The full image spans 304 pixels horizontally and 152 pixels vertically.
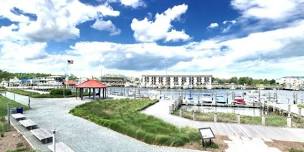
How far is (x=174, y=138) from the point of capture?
15.9 meters

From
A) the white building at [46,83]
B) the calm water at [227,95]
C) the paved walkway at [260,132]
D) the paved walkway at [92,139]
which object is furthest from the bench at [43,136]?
the white building at [46,83]

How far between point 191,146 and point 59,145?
6076 millimetres

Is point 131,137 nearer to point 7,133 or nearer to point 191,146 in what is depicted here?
point 191,146

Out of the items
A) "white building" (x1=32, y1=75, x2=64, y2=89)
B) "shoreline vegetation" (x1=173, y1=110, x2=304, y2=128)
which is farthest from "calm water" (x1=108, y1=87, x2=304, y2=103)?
"shoreline vegetation" (x1=173, y1=110, x2=304, y2=128)

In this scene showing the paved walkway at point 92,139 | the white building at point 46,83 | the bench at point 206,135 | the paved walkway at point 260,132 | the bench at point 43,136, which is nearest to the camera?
the paved walkway at point 92,139

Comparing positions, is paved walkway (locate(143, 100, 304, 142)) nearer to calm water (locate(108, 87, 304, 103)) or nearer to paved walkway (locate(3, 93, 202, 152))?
paved walkway (locate(3, 93, 202, 152))

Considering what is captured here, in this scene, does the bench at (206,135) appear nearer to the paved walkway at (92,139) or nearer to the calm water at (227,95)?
the paved walkway at (92,139)

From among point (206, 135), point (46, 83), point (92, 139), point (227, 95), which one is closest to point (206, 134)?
point (206, 135)

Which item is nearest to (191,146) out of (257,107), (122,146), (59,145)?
(122,146)

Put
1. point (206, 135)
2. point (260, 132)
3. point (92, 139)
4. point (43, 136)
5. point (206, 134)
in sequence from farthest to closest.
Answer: point (260, 132)
point (92, 139)
point (43, 136)
point (206, 134)
point (206, 135)

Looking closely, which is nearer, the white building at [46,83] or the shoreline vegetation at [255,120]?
the shoreline vegetation at [255,120]

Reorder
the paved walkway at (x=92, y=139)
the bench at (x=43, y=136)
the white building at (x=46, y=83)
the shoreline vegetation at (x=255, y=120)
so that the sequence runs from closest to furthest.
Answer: the paved walkway at (x=92, y=139) → the bench at (x=43, y=136) → the shoreline vegetation at (x=255, y=120) → the white building at (x=46, y=83)

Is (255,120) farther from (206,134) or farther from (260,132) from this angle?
(206,134)

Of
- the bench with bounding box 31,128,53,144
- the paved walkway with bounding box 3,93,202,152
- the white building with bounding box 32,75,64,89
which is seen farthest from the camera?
the white building with bounding box 32,75,64,89
